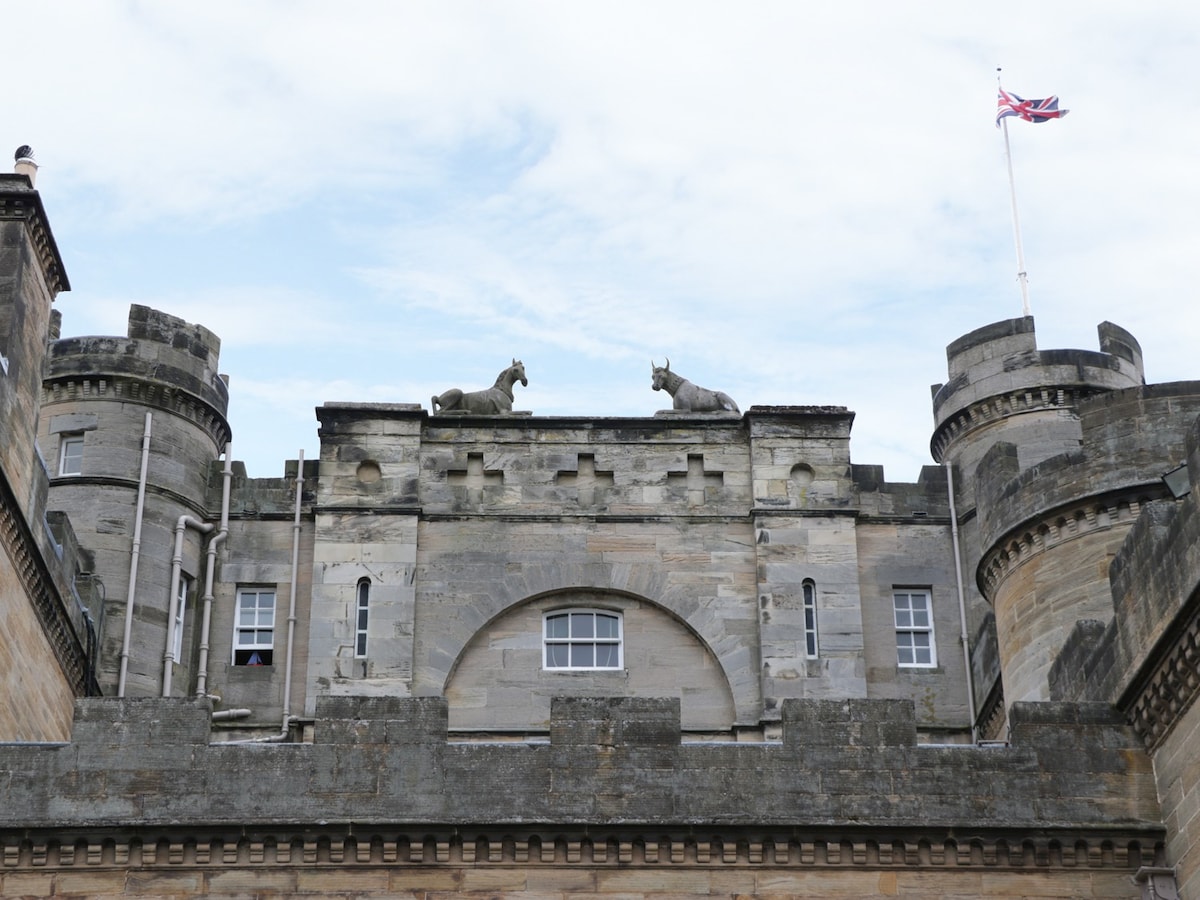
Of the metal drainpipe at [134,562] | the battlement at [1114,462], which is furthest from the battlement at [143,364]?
the battlement at [1114,462]

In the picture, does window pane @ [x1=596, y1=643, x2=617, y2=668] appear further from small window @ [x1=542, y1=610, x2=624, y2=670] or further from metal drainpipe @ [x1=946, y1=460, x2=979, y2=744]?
metal drainpipe @ [x1=946, y1=460, x2=979, y2=744]

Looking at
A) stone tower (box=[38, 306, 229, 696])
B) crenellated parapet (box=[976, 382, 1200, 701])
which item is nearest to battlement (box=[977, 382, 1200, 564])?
crenellated parapet (box=[976, 382, 1200, 701])

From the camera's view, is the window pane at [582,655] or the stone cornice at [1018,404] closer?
the window pane at [582,655]

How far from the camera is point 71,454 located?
120 ft

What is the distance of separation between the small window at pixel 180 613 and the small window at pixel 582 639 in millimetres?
5382

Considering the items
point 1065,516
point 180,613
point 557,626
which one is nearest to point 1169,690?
point 1065,516

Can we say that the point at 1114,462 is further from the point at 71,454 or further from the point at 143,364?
the point at 71,454

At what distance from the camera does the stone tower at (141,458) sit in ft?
116

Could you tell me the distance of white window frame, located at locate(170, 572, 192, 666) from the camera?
35.4 meters

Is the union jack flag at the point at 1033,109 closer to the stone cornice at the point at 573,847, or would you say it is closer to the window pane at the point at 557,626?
the window pane at the point at 557,626

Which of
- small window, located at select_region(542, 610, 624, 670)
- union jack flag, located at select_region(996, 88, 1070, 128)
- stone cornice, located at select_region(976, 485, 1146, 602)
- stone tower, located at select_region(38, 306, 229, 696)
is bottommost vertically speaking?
stone cornice, located at select_region(976, 485, 1146, 602)

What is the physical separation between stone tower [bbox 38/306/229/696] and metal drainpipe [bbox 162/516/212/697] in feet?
0.14

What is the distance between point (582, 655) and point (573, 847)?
1511cm

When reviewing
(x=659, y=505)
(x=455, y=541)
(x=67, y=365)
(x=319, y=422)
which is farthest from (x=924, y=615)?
(x=67, y=365)
